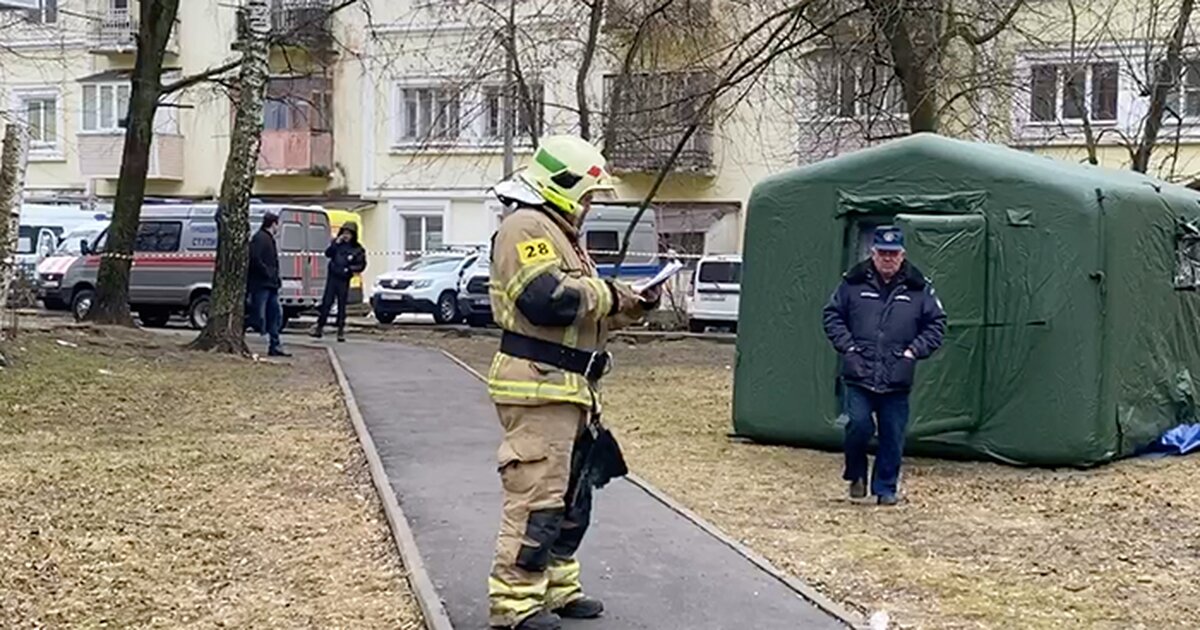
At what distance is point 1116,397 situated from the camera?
11867 millimetres

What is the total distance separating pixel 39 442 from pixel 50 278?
60.6 feet

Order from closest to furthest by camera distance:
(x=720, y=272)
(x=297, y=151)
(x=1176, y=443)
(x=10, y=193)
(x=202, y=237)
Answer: (x=1176, y=443) → (x=10, y=193) → (x=202, y=237) → (x=720, y=272) → (x=297, y=151)

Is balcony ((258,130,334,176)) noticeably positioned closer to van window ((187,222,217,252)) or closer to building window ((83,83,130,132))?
building window ((83,83,130,132))

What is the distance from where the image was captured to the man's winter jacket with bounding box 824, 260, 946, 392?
32.5 ft

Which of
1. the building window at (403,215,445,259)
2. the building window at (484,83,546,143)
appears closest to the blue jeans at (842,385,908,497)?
the building window at (484,83,546,143)

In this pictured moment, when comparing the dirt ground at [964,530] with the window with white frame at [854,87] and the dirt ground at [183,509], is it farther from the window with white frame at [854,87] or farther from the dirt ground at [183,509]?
the window with white frame at [854,87]

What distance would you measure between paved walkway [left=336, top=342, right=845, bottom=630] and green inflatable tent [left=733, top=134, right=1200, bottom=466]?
2.52 meters

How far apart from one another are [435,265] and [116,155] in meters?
13.3

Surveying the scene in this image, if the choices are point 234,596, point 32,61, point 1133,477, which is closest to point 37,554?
point 234,596

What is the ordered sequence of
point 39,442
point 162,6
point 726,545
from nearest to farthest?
point 726,545 < point 39,442 < point 162,6

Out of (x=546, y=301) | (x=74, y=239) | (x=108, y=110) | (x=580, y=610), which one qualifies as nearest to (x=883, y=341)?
(x=580, y=610)

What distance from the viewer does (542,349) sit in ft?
19.9

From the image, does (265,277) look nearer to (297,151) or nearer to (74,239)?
(74,239)

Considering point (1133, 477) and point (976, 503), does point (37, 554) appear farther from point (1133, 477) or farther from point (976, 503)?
point (1133, 477)
